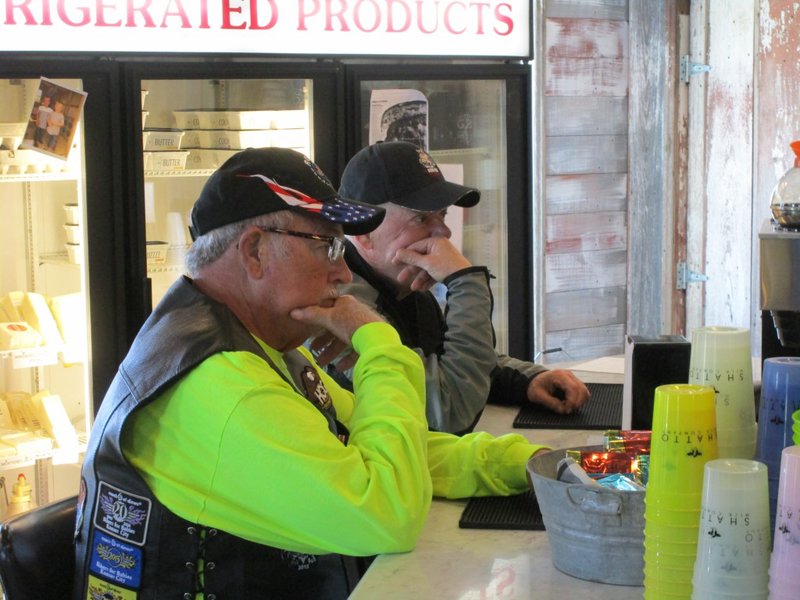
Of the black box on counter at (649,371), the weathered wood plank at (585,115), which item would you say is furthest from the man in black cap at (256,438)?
the weathered wood plank at (585,115)

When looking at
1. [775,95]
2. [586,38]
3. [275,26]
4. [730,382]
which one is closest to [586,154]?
[586,38]

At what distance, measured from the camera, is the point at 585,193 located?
4879 millimetres

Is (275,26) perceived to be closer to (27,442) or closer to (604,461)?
(27,442)

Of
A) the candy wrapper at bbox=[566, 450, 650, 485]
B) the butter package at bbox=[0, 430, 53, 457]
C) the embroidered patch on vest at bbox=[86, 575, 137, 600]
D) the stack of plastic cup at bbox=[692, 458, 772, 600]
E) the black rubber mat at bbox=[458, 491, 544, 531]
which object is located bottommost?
the butter package at bbox=[0, 430, 53, 457]

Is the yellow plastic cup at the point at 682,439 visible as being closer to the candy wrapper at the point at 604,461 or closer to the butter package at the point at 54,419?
the candy wrapper at the point at 604,461

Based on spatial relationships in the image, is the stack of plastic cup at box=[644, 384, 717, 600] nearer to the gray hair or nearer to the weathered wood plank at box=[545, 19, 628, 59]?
the gray hair

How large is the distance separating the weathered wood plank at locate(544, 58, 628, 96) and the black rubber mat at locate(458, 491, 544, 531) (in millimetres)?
3107

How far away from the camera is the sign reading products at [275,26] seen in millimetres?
3443

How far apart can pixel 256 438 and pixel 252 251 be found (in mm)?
368

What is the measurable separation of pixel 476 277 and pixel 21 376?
2.19 metres

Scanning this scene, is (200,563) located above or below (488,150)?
below

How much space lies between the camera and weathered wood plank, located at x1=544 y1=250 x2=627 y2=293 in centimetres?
487

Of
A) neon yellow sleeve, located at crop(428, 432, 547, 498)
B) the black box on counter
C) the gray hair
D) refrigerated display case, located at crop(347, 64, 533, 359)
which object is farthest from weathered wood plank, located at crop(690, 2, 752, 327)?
the gray hair

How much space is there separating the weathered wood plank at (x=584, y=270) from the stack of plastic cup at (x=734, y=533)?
3.76 m
